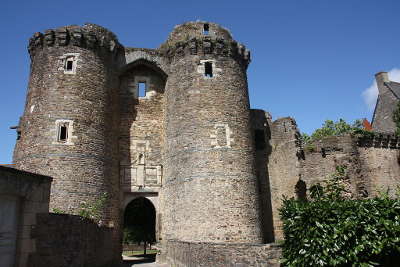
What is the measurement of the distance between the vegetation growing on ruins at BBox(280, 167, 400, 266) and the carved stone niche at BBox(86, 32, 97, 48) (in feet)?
37.4

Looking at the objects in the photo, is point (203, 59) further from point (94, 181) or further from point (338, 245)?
point (338, 245)

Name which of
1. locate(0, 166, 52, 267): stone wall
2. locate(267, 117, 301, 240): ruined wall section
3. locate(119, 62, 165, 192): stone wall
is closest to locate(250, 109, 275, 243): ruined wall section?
locate(267, 117, 301, 240): ruined wall section

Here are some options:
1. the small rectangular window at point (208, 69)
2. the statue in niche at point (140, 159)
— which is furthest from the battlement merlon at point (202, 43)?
the statue in niche at point (140, 159)

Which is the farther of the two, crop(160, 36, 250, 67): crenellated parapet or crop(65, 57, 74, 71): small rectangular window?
crop(160, 36, 250, 67): crenellated parapet

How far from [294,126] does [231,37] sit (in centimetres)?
544

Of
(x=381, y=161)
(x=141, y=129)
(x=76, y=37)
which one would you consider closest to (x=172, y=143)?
(x=141, y=129)

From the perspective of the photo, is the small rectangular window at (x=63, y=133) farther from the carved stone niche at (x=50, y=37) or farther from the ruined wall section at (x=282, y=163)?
the ruined wall section at (x=282, y=163)

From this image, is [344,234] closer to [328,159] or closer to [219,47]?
[328,159]

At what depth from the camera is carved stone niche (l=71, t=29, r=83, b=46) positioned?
15.4 m

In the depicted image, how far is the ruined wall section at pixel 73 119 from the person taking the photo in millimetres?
13727

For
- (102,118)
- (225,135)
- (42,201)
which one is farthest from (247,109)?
(42,201)

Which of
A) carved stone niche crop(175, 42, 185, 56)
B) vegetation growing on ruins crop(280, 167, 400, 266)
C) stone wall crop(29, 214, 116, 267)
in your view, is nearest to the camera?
stone wall crop(29, 214, 116, 267)

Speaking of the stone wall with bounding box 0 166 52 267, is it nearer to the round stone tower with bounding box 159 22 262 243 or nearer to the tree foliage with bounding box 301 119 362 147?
the round stone tower with bounding box 159 22 262 243

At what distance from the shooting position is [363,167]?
682 inches
